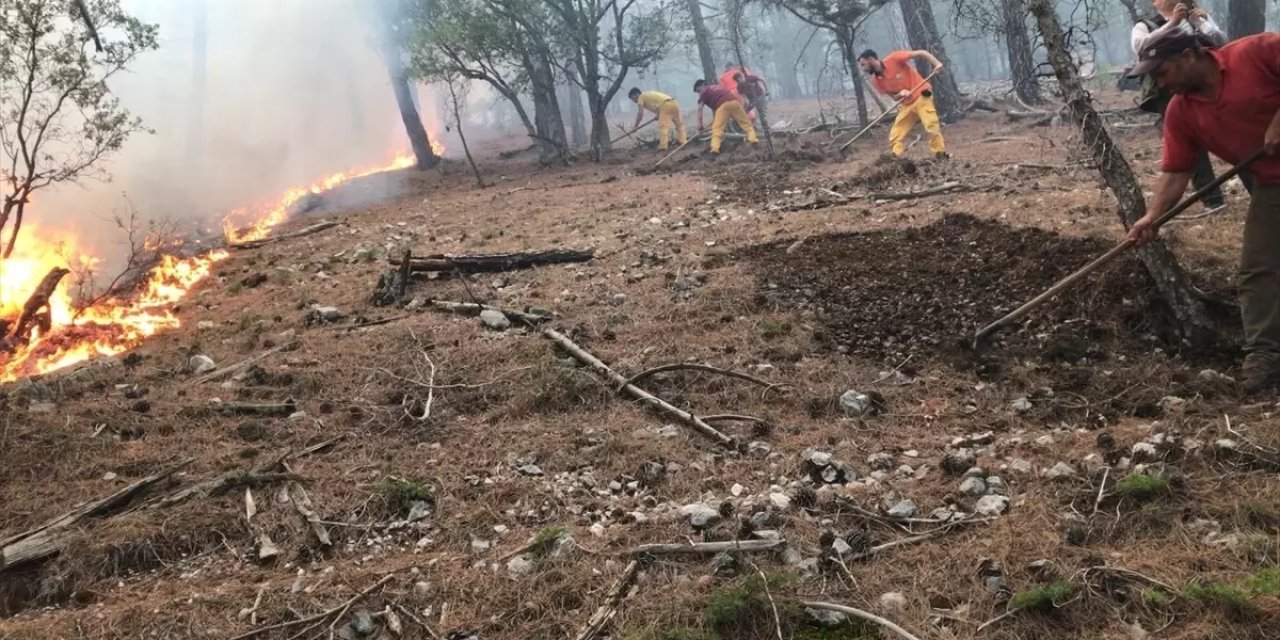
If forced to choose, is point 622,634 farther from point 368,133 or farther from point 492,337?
point 368,133

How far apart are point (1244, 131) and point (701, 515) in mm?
3049

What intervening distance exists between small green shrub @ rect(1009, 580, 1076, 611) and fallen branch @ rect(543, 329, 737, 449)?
1.64 meters

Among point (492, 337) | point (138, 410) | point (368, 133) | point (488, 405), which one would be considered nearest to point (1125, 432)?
point (488, 405)

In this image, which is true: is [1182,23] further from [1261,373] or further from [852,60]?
[852,60]

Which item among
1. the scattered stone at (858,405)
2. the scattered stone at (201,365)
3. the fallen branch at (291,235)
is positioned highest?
the fallen branch at (291,235)

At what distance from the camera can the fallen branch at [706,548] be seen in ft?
9.20

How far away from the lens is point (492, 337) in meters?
5.65

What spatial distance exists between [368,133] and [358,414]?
69.7 feet

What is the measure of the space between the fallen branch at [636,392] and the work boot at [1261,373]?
2.36 meters

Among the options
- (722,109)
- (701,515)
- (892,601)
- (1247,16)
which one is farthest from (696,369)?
(1247,16)

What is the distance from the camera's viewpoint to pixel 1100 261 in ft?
12.9

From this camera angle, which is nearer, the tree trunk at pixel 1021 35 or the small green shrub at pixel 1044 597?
the small green shrub at pixel 1044 597

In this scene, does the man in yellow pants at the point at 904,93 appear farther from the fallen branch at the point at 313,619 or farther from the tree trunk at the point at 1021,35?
the fallen branch at the point at 313,619

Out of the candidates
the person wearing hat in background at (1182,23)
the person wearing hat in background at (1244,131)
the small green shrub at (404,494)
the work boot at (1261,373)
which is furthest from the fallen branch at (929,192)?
the small green shrub at (404,494)
